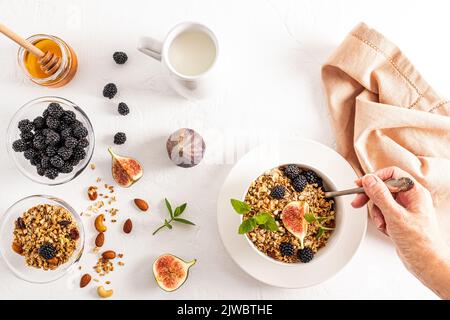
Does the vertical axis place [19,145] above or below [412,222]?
below

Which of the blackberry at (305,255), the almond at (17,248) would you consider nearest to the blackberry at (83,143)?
the almond at (17,248)

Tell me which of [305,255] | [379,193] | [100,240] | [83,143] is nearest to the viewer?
[379,193]

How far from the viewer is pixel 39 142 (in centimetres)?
160

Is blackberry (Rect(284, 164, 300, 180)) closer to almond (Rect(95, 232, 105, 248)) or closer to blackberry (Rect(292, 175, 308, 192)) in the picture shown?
blackberry (Rect(292, 175, 308, 192))

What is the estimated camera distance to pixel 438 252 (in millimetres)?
1462

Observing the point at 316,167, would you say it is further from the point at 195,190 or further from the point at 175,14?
the point at 175,14

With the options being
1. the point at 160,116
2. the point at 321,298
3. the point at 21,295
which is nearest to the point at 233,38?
the point at 160,116

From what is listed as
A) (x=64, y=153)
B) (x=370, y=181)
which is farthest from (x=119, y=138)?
(x=370, y=181)

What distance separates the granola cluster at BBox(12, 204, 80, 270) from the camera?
169cm

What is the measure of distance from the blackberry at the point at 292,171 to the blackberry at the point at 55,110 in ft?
2.48

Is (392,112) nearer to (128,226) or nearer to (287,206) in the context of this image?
(287,206)

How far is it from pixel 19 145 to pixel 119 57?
17.4 inches

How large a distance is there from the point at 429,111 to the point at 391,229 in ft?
1.56

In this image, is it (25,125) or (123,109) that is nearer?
(25,125)
